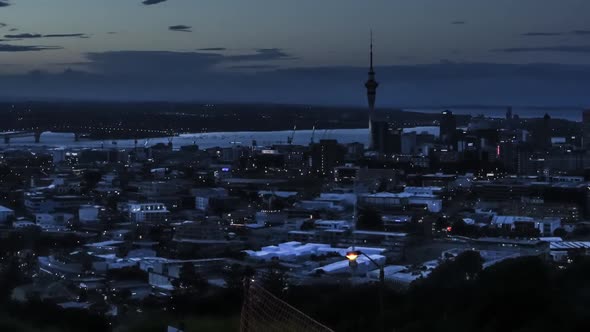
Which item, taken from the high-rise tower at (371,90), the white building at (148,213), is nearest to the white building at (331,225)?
the white building at (148,213)

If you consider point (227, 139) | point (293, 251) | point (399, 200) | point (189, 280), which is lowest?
point (227, 139)

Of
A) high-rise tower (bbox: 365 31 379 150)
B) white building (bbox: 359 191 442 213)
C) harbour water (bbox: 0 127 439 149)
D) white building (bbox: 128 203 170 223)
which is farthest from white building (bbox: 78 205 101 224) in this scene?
harbour water (bbox: 0 127 439 149)

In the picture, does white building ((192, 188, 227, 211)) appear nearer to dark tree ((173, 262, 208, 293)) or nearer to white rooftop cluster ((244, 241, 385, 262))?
white rooftop cluster ((244, 241, 385, 262))

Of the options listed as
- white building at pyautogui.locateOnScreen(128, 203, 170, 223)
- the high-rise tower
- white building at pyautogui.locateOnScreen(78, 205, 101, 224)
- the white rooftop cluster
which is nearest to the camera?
the white rooftop cluster

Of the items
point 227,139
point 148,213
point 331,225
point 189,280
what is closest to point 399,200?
point 331,225

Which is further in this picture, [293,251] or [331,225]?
[331,225]

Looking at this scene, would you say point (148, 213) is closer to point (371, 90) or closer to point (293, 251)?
point (293, 251)

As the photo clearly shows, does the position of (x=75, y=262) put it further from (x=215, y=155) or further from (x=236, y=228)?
(x=215, y=155)

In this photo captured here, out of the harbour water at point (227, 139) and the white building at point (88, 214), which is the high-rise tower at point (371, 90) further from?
the white building at point (88, 214)

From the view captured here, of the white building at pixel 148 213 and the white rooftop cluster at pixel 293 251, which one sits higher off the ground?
the white rooftop cluster at pixel 293 251

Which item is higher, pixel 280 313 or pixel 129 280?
pixel 280 313

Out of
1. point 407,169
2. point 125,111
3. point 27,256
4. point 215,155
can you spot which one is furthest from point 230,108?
point 27,256
